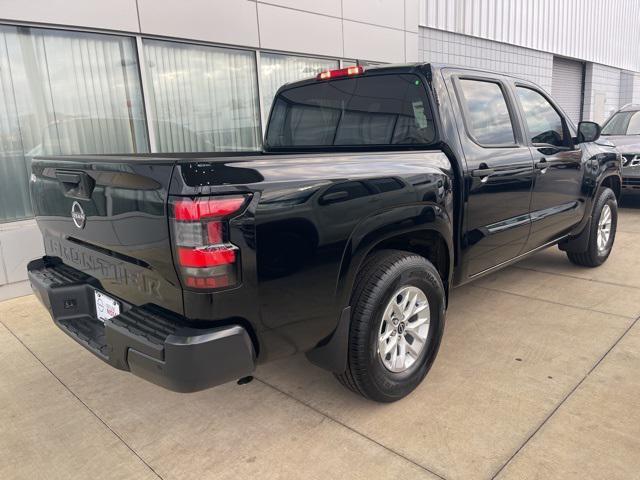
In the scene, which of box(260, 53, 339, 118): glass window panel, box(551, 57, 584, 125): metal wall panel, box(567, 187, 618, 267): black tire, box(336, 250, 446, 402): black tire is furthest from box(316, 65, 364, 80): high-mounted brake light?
box(551, 57, 584, 125): metal wall panel

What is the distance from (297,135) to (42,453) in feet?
8.36

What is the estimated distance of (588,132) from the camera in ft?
14.3

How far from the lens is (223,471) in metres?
2.30

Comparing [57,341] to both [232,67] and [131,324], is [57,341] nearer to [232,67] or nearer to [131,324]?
[131,324]

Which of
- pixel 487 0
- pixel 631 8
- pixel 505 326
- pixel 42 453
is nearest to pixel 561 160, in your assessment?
pixel 505 326

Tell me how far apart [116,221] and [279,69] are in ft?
18.7

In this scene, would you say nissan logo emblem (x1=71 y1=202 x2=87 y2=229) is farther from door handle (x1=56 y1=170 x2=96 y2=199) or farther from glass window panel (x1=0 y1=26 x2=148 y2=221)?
glass window panel (x1=0 y1=26 x2=148 y2=221)

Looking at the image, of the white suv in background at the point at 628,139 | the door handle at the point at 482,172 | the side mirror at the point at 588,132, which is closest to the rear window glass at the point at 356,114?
the door handle at the point at 482,172

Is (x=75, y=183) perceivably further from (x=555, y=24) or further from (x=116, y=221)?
(x=555, y=24)

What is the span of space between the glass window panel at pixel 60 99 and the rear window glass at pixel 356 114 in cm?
267

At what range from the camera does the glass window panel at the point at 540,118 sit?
12.7ft

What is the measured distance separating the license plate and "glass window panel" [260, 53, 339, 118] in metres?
5.10

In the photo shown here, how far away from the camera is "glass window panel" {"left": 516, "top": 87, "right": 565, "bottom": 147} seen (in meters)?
3.86

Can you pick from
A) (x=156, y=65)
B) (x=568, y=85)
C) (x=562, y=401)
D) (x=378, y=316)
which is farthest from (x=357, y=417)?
(x=568, y=85)
